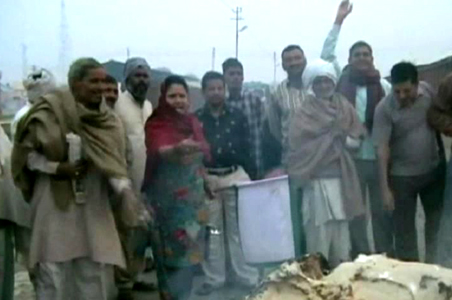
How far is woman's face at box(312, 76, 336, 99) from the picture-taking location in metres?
4.50

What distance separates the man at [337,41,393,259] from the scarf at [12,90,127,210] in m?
1.43

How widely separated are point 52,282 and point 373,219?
1.81 m

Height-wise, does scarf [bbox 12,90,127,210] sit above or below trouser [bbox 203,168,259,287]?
above

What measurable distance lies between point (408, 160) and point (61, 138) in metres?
1.88

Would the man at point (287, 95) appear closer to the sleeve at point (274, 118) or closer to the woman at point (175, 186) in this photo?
the sleeve at point (274, 118)

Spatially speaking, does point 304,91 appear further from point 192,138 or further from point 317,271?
point 317,271

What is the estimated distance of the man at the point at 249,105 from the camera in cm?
466

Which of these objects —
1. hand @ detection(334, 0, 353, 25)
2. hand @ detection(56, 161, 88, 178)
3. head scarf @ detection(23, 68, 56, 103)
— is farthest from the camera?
hand @ detection(334, 0, 353, 25)

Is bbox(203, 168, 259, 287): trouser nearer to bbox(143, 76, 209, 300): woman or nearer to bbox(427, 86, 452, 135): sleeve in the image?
bbox(143, 76, 209, 300): woman

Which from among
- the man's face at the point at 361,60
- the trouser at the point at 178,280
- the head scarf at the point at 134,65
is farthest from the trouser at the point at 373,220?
the head scarf at the point at 134,65

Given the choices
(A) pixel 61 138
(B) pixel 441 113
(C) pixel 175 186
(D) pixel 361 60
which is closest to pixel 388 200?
(B) pixel 441 113

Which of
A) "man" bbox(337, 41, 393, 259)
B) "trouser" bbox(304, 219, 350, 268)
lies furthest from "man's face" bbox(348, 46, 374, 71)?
"trouser" bbox(304, 219, 350, 268)

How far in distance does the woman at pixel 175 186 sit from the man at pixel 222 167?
18 cm

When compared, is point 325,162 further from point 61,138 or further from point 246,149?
point 61,138
